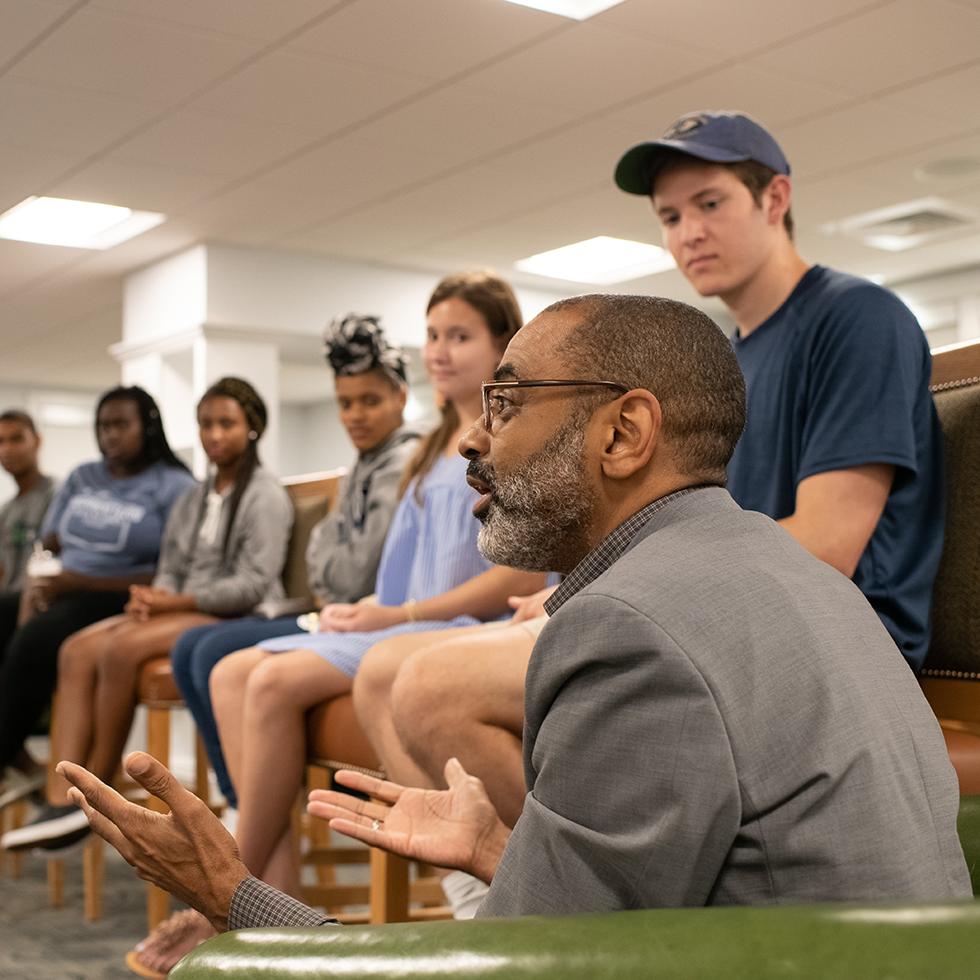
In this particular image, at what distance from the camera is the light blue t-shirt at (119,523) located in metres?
3.91

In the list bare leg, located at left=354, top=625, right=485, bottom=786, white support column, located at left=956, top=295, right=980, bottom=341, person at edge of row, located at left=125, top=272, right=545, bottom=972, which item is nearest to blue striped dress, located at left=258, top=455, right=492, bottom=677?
person at edge of row, located at left=125, top=272, right=545, bottom=972

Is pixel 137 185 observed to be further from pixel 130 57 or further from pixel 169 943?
pixel 169 943

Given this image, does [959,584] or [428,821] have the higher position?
[959,584]

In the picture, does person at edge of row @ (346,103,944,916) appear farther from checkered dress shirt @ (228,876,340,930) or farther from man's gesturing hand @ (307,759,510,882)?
checkered dress shirt @ (228,876,340,930)

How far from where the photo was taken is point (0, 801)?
366 centimetres

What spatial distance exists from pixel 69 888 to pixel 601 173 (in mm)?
3921

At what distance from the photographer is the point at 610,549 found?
3.34 feet

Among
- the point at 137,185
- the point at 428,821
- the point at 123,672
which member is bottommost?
the point at 123,672

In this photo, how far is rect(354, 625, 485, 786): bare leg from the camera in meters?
1.95

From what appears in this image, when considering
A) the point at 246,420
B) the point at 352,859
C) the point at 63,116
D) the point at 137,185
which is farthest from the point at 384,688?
the point at 137,185

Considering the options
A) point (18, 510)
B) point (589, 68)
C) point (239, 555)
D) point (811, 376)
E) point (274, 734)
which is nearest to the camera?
point (811, 376)

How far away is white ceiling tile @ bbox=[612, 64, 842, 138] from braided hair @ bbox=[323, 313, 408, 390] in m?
2.43

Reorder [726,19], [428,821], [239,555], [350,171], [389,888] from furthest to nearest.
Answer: [350,171], [726,19], [239,555], [389,888], [428,821]

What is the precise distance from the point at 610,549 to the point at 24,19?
3854 mm
